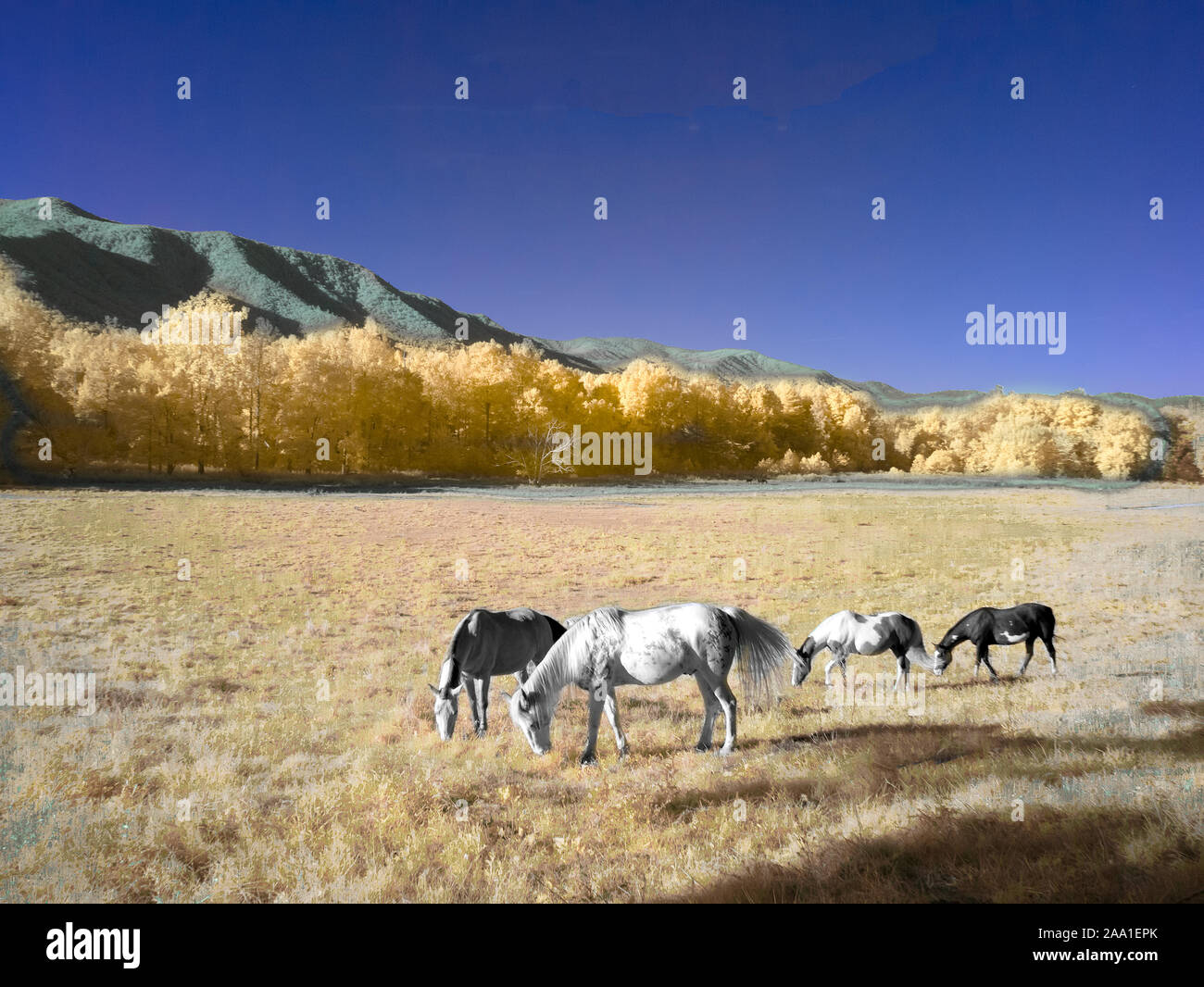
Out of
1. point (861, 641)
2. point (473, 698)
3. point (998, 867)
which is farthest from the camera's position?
point (861, 641)

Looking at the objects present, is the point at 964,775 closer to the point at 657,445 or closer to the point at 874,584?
the point at 874,584

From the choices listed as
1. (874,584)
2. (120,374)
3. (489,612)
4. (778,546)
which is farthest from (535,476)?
(489,612)

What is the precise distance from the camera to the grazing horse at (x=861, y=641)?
10203 millimetres

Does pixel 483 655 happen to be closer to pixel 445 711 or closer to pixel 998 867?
pixel 445 711

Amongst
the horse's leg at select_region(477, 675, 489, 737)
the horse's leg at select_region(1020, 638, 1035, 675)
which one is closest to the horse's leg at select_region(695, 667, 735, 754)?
the horse's leg at select_region(477, 675, 489, 737)

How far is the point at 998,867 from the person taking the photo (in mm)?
4973

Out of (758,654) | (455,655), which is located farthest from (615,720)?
(455,655)

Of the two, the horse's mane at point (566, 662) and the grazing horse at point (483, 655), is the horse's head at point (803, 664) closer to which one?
the grazing horse at point (483, 655)

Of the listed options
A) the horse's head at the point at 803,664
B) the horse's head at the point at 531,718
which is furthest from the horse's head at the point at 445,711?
the horse's head at the point at 803,664

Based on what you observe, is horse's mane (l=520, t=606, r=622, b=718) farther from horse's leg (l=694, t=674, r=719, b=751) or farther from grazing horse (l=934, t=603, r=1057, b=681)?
grazing horse (l=934, t=603, r=1057, b=681)

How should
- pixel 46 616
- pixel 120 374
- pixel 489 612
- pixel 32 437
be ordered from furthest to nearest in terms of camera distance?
pixel 120 374, pixel 32 437, pixel 46 616, pixel 489 612

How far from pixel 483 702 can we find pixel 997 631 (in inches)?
343
